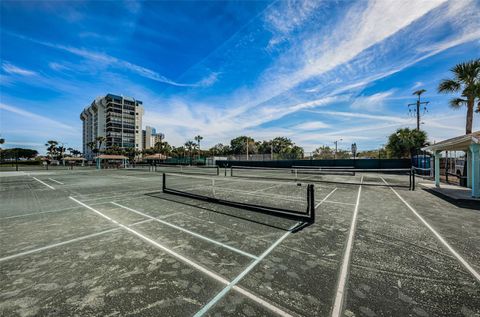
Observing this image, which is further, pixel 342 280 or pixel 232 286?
pixel 342 280

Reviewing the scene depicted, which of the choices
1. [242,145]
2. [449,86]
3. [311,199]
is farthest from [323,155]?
[242,145]

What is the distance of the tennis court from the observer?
2.43 metres

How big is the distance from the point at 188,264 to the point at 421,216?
25.0ft

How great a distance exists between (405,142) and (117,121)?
116 metres

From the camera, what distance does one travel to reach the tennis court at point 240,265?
2426 mm

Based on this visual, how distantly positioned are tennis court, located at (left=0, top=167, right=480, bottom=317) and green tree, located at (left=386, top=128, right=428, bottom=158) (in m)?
28.3

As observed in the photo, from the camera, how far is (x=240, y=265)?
337 centimetres

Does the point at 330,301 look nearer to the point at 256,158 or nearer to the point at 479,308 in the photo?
the point at 479,308

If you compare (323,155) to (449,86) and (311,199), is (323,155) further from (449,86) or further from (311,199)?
(311,199)

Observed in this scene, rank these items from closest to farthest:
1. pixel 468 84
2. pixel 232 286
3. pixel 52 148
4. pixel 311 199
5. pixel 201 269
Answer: pixel 232 286, pixel 201 269, pixel 311 199, pixel 468 84, pixel 52 148

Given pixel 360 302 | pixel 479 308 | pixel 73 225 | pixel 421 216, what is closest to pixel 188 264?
pixel 360 302

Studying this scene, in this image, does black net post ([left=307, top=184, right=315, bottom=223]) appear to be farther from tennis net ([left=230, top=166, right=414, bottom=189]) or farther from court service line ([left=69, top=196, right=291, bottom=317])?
tennis net ([left=230, top=166, right=414, bottom=189])

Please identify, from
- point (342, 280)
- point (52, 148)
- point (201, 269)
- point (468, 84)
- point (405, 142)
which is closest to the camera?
point (342, 280)

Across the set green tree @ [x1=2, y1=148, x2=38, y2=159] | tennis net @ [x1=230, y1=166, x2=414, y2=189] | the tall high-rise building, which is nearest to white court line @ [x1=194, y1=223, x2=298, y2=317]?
tennis net @ [x1=230, y1=166, x2=414, y2=189]
